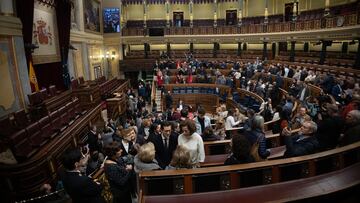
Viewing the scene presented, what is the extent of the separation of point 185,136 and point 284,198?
144 cm

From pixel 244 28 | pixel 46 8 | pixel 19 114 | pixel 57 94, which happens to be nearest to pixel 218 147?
pixel 19 114

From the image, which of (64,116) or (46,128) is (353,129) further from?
(64,116)

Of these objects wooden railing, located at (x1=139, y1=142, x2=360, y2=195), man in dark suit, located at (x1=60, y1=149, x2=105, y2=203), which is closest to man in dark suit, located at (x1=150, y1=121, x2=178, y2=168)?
wooden railing, located at (x1=139, y1=142, x2=360, y2=195)

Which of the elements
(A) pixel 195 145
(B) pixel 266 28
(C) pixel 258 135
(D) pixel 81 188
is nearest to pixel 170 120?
(A) pixel 195 145

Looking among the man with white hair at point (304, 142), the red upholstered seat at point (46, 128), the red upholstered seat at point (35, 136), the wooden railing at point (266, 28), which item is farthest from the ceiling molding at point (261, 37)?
the red upholstered seat at point (35, 136)

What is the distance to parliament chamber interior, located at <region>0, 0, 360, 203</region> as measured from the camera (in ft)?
10.3

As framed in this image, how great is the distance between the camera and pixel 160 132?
13.8 ft

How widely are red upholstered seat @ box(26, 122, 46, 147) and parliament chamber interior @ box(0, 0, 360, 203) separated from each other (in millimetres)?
48

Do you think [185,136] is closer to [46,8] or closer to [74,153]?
[74,153]

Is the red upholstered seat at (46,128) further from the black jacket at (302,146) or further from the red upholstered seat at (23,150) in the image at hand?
the black jacket at (302,146)

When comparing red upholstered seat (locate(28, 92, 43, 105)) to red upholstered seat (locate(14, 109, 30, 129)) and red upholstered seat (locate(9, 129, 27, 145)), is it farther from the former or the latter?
red upholstered seat (locate(9, 129, 27, 145))

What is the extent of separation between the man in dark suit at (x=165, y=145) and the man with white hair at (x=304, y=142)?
5.17 feet

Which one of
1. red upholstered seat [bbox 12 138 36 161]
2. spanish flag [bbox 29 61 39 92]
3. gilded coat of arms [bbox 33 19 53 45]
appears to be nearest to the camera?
red upholstered seat [bbox 12 138 36 161]

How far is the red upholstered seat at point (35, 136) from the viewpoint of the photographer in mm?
5777
